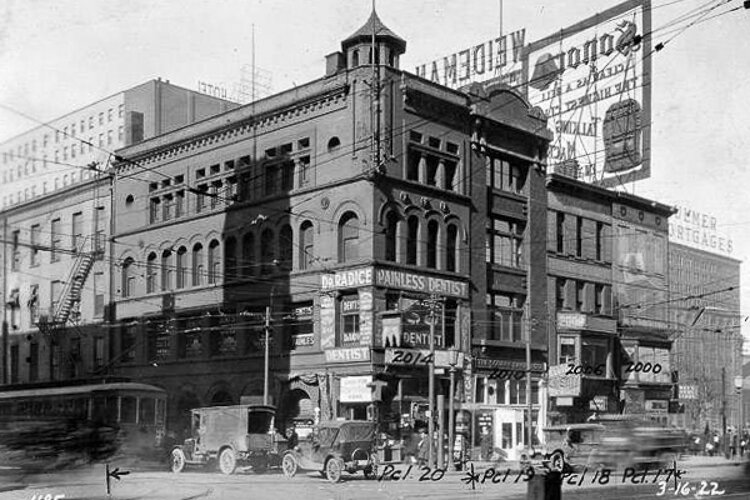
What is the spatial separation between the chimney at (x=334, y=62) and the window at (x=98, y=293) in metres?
14.6

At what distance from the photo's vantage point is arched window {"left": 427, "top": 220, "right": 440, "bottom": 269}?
45.2m

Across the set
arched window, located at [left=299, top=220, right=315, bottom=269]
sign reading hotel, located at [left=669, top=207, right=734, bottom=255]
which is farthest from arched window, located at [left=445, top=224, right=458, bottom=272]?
sign reading hotel, located at [left=669, top=207, right=734, bottom=255]

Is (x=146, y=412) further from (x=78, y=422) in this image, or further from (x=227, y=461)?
(x=78, y=422)

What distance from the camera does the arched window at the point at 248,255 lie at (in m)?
37.4

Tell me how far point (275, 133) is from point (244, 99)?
631cm

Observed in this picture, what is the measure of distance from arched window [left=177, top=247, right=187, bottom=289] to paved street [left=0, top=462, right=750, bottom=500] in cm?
857

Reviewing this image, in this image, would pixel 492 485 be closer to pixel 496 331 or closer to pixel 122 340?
pixel 122 340

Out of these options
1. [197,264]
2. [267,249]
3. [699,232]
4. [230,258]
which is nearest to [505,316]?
[699,232]

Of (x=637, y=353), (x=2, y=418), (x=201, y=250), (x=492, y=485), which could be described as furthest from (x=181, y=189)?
(x=637, y=353)

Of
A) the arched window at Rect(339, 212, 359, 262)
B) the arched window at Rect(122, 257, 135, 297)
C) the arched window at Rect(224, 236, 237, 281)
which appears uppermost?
the arched window at Rect(339, 212, 359, 262)

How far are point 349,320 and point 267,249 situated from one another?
5.23m

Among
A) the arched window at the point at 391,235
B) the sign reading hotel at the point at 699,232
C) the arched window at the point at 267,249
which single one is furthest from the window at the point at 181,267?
the sign reading hotel at the point at 699,232

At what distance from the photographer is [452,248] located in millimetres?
46406

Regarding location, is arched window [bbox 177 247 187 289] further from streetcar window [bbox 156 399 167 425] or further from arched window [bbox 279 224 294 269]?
streetcar window [bbox 156 399 167 425]
